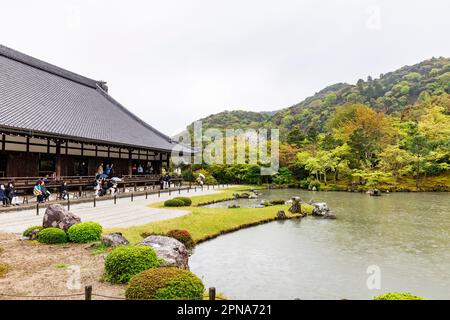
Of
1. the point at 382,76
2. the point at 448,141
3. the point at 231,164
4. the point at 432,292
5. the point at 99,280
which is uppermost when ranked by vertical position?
the point at 382,76

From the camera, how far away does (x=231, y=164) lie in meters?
56.6

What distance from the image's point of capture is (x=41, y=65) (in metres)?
30.2

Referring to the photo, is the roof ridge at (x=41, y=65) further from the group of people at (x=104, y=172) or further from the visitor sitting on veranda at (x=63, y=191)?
the visitor sitting on veranda at (x=63, y=191)

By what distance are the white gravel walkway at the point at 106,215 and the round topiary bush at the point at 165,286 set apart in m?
8.81

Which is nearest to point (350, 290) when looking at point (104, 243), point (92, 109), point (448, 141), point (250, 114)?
point (104, 243)

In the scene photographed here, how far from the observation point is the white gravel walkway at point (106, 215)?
1470 cm

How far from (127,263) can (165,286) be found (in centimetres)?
197

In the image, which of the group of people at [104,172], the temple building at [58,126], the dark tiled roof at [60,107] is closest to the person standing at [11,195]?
the temple building at [58,126]

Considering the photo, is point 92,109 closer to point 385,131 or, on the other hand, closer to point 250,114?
point 385,131

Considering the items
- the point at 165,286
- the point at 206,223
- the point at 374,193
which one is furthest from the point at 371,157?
the point at 165,286

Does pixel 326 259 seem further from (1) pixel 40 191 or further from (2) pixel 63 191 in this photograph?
(2) pixel 63 191

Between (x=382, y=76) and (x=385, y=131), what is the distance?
14889cm

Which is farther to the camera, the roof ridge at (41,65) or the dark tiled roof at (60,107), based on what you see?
the roof ridge at (41,65)

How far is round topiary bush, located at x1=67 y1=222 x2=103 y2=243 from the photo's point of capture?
1166cm
